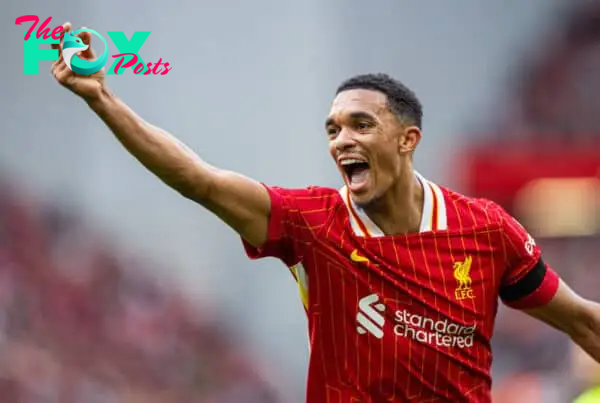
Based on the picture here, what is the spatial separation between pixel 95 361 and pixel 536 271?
19.2 ft

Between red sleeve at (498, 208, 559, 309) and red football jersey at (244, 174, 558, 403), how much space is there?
61 millimetres

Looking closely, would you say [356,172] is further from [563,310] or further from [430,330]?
[563,310]

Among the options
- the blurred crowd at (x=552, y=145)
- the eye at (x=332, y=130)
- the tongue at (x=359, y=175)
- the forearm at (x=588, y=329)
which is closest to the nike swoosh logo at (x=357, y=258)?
the tongue at (x=359, y=175)

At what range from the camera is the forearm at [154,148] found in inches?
132

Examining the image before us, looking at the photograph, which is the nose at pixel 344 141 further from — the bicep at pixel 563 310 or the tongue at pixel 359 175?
the bicep at pixel 563 310

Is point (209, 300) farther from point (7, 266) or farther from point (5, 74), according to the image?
point (5, 74)

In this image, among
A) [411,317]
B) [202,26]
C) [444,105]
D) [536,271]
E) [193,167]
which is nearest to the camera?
[193,167]

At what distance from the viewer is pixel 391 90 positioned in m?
4.02

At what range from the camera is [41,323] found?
9289 millimetres

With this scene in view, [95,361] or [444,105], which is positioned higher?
[444,105]

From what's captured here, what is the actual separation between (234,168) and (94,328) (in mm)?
2029

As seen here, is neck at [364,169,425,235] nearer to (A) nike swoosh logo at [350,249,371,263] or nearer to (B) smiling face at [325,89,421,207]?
(B) smiling face at [325,89,421,207]

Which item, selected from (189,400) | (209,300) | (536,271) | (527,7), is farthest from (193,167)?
(527,7)

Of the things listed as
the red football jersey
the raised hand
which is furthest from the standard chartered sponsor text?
the raised hand
